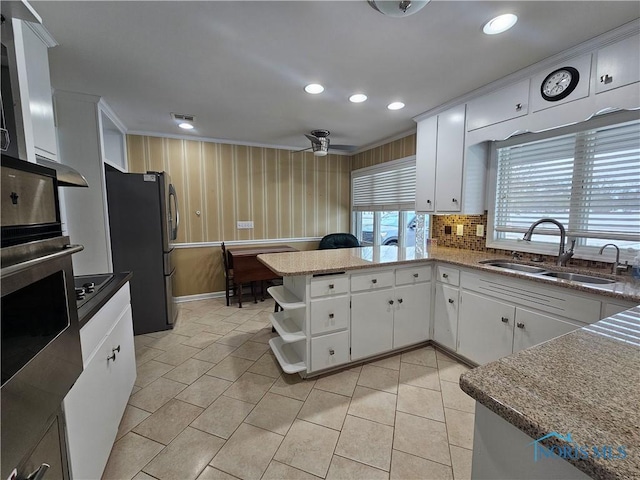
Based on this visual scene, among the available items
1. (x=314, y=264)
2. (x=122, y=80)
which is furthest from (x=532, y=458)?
(x=122, y=80)

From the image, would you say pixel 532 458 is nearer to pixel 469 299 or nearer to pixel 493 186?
pixel 469 299

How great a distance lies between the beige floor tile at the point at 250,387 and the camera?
79.2 inches

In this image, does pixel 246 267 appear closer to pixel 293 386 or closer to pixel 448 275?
pixel 293 386

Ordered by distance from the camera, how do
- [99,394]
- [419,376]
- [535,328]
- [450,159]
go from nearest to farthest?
1. [99,394]
2. [535,328]
3. [419,376]
4. [450,159]

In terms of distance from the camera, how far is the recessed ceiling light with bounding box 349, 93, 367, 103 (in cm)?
261

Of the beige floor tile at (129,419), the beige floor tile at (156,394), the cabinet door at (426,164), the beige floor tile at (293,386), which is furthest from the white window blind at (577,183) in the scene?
the beige floor tile at (129,419)

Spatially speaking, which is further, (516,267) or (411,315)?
(411,315)

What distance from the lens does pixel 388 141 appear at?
4133 mm

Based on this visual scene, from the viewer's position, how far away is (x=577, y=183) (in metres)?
2.17

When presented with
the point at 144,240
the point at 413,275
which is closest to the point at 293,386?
the point at 413,275

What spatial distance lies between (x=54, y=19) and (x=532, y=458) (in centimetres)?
282

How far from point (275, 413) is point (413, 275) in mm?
1569

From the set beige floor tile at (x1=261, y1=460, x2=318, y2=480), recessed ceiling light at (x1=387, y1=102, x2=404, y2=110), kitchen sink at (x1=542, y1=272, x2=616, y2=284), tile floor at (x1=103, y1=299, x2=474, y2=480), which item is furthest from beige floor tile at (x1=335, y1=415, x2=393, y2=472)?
recessed ceiling light at (x1=387, y1=102, x2=404, y2=110)

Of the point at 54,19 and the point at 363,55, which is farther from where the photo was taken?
the point at 363,55
